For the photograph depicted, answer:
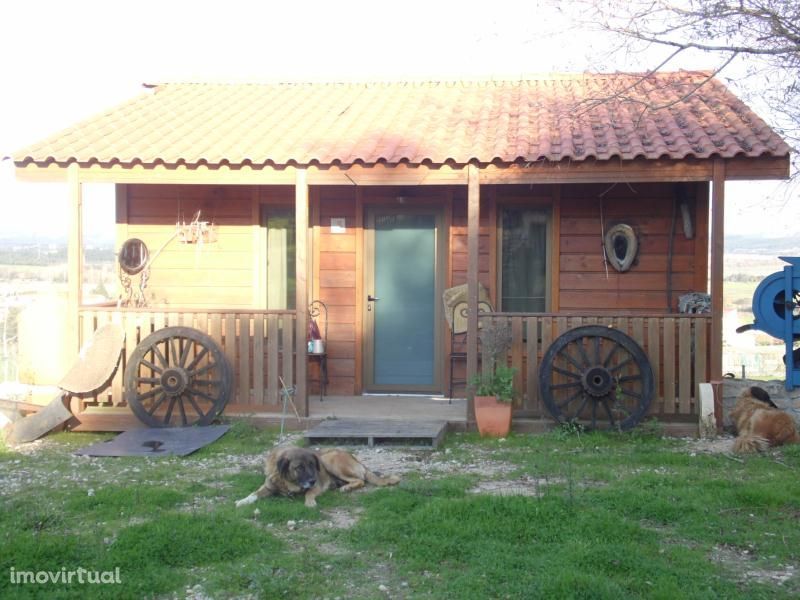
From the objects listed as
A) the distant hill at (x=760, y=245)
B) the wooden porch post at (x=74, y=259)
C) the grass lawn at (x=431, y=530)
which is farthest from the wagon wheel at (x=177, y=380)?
the distant hill at (x=760, y=245)

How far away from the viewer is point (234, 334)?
31.0 feet

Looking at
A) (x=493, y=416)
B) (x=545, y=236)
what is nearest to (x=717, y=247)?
(x=545, y=236)

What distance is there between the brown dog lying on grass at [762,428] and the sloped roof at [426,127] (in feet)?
7.82

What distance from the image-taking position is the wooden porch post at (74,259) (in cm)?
936

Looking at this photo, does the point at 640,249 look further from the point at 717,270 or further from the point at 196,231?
the point at 196,231

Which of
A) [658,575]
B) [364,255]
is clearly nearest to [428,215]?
[364,255]

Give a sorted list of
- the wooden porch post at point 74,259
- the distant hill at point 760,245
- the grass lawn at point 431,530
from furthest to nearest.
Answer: the distant hill at point 760,245
the wooden porch post at point 74,259
the grass lawn at point 431,530

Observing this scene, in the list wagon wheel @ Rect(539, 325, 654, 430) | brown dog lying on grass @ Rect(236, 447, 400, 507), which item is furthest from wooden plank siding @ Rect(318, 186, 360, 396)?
brown dog lying on grass @ Rect(236, 447, 400, 507)

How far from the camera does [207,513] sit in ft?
19.6

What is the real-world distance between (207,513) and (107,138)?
527cm

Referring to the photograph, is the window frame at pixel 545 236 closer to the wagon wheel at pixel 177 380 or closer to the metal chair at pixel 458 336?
the metal chair at pixel 458 336

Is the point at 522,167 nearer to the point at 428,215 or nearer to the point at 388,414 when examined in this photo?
the point at 428,215

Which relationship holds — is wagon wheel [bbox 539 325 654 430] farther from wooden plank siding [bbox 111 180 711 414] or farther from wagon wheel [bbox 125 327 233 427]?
wagon wheel [bbox 125 327 233 427]

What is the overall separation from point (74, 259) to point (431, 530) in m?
5.57
